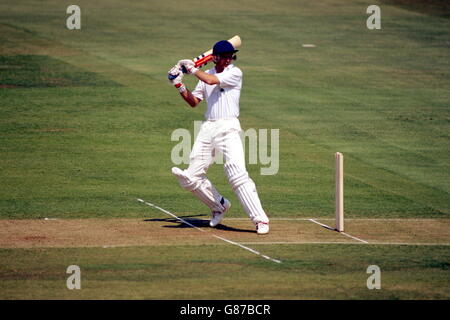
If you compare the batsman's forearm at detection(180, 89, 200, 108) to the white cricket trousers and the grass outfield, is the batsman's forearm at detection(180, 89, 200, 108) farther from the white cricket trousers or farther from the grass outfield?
the grass outfield

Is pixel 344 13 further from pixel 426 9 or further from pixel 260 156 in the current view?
pixel 260 156

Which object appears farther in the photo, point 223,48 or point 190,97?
point 190,97

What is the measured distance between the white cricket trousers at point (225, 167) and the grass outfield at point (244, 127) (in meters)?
0.54

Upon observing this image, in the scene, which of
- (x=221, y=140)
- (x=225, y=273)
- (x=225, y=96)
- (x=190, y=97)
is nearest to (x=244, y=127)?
(x=190, y=97)

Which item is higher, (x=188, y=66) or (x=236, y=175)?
(x=188, y=66)

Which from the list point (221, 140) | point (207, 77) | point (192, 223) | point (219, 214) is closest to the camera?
point (207, 77)

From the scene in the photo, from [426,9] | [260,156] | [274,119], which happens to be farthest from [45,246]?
[426,9]

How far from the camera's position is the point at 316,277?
1209 centimetres

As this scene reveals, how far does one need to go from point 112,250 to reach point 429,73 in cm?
1829

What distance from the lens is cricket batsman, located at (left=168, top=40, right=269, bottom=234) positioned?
14242 millimetres

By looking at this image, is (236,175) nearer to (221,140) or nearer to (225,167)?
(225,167)

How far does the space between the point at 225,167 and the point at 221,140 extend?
0.42m

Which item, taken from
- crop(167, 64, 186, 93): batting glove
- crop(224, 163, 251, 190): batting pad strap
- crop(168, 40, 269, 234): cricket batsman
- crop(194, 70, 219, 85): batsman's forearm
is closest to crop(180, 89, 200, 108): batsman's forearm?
crop(168, 40, 269, 234): cricket batsman

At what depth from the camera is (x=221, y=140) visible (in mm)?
14367
